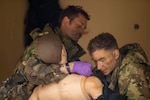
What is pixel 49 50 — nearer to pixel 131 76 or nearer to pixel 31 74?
pixel 31 74

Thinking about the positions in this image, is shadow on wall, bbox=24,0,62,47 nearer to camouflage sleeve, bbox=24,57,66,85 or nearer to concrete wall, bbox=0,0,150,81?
concrete wall, bbox=0,0,150,81

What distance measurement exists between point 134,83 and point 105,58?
0.15 m

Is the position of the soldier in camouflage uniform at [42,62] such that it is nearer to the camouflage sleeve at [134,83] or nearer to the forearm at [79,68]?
the forearm at [79,68]

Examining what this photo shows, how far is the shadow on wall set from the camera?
162cm

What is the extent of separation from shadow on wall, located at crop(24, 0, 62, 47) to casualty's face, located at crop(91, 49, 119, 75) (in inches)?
18.7

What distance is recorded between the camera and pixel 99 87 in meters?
1.10

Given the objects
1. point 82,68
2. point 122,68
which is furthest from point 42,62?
point 122,68

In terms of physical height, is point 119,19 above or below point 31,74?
above

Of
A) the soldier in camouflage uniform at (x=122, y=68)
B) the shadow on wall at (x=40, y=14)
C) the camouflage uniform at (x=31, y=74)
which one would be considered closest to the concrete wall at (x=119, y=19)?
the shadow on wall at (x=40, y=14)

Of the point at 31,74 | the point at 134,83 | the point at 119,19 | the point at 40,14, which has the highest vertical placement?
the point at 40,14

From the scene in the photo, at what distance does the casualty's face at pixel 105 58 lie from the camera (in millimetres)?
1164

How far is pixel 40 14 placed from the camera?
1650 mm

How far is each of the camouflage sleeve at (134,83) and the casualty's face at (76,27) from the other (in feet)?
1.21

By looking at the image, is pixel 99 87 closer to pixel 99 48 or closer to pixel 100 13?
pixel 99 48
